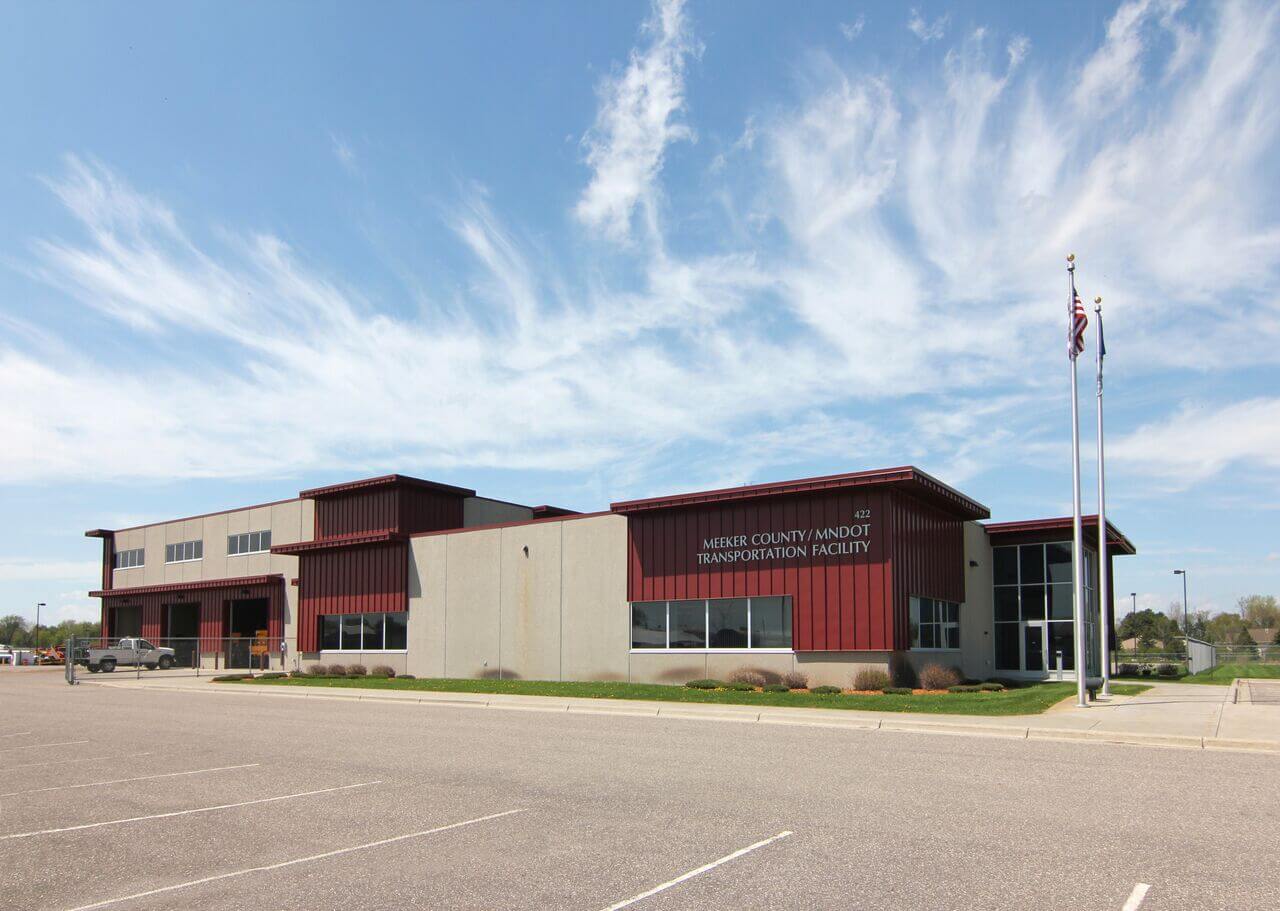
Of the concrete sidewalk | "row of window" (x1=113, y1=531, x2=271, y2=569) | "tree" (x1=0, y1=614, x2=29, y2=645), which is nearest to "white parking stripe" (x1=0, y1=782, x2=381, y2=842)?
the concrete sidewalk

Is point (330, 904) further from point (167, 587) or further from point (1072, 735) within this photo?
point (167, 587)

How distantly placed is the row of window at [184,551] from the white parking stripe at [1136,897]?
2101 inches

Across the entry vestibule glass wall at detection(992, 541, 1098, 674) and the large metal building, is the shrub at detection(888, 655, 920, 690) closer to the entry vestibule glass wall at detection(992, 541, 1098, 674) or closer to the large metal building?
the large metal building

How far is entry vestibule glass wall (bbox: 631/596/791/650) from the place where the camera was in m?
27.3

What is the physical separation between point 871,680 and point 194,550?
135ft

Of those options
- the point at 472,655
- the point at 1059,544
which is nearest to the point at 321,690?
the point at 472,655

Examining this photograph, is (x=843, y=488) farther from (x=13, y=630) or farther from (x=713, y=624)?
(x=13, y=630)

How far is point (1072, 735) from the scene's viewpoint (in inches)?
633

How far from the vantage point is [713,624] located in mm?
28453

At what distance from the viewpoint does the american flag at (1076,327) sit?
22.0 metres

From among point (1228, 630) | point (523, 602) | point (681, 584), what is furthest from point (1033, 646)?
point (1228, 630)

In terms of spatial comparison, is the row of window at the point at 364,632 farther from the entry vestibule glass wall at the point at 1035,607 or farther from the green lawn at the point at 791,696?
the entry vestibule glass wall at the point at 1035,607

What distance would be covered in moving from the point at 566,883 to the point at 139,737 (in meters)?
12.7

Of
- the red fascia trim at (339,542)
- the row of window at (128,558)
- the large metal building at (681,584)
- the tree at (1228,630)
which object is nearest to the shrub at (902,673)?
the large metal building at (681,584)
